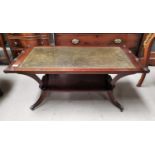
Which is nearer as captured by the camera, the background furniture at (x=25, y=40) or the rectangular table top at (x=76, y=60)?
the rectangular table top at (x=76, y=60)

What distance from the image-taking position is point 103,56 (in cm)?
150

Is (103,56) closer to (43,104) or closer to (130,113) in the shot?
(130,113)

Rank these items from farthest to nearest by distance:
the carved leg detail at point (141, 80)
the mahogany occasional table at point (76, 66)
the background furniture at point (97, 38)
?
1. the background furniture at point (97, 38)
2. the carved leg detail at point (141, 80)
3. the mahogany occasional table at point (76, 66)

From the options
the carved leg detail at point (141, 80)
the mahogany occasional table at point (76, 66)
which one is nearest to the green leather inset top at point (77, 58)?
the mahogany occasional table at point (76, 66)

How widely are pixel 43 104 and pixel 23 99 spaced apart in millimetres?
239

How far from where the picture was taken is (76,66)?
1.33m

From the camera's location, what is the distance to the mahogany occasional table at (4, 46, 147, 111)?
4.22ft

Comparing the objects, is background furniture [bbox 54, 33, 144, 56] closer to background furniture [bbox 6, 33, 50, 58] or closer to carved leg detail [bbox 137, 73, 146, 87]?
background furniture [bbox 6, 33, 50, 58]

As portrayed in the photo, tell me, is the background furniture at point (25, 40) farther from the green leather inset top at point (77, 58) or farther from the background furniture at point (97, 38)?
the green leather inset top at point (77, 58)

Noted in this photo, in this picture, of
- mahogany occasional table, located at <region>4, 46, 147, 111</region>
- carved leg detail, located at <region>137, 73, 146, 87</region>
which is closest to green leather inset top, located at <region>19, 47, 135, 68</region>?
mahogany occasional table, located at <region>4, 46, 147, 111</region>

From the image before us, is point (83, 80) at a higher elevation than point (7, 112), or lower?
higher

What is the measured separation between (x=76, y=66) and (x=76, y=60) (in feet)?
0.36

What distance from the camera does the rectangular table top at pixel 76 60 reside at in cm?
131

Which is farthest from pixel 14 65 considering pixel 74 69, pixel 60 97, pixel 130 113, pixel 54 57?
pixel 130 113
